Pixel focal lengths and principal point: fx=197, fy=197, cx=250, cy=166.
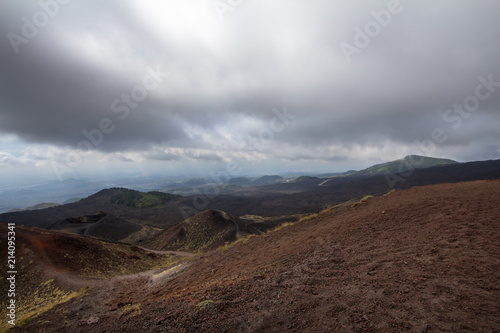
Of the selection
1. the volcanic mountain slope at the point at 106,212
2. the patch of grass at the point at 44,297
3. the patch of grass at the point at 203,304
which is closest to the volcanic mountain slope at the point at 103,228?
the volcanic mountain slope at the point at 106,212

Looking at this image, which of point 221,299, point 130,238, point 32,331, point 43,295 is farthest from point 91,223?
point 221,299

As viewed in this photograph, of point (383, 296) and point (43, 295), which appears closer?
point (383, 296)

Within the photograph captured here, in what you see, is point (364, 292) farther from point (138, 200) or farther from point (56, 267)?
point (138, 200)

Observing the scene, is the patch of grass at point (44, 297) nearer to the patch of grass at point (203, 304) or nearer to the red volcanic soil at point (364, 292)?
the red volcanic soil at point (364, 292)

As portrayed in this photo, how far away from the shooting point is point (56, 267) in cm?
1858

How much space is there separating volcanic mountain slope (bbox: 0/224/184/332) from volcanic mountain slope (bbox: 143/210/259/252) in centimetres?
885

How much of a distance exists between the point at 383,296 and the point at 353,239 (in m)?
5.22

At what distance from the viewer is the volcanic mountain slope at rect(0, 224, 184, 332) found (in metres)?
14.0

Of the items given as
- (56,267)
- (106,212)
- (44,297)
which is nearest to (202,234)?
(56,267)

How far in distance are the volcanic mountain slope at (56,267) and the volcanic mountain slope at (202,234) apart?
8848 mm

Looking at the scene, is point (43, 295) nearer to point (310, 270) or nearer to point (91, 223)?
point (310, 270)

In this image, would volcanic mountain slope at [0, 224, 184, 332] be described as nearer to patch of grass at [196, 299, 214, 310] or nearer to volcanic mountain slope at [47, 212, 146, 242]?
patch of grass at [196, 299, 214, 310]

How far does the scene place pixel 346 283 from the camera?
5.57 metres

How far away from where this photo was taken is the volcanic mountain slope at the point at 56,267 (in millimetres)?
14023
